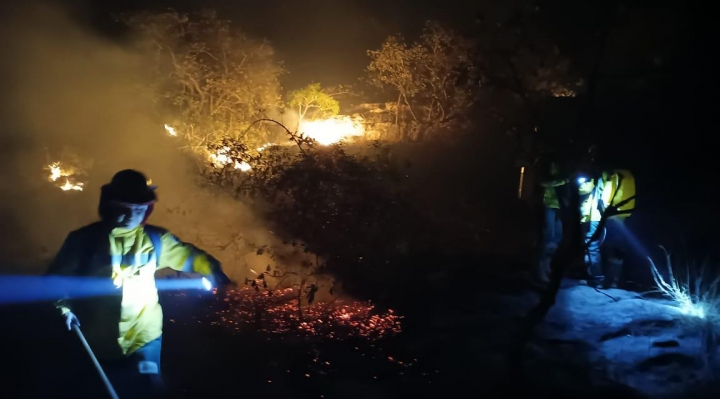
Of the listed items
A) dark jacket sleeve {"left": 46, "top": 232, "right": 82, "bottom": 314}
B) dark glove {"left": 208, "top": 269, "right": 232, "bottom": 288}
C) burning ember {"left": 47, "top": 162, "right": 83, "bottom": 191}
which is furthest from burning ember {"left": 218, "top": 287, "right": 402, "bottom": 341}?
burning ember {"left": 47, "top": 162, "right": 83, "bottom": 191}

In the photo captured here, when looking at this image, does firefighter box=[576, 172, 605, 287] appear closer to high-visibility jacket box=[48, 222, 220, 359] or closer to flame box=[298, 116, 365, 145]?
high-visibility jacket box=[48, 222, 220, 359]

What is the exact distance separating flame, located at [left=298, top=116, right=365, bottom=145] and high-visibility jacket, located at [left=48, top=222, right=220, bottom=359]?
13293 millimetres

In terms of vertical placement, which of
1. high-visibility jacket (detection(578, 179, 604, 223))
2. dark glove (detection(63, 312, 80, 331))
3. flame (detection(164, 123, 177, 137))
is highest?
flame (detection(164, 123, 177, 137))

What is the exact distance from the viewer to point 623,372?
473 centimetres

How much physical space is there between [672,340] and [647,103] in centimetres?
694

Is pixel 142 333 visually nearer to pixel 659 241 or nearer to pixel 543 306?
pixel 543 306

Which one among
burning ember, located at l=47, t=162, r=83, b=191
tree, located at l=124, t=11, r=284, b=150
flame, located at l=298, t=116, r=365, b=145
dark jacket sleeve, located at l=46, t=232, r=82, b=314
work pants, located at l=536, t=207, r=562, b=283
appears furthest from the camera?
burning ember, located at l=47, t=162, r=83, b=191

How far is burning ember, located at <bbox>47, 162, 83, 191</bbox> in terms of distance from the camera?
18312 mm

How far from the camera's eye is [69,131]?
72.1 feet

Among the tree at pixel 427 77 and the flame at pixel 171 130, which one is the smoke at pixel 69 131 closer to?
the flame at pixel 171 130

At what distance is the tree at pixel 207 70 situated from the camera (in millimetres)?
15602

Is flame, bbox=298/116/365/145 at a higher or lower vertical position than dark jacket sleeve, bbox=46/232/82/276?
higher

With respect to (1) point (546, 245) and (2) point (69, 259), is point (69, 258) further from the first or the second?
(1) point (546, 245)

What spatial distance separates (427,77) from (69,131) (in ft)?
48.4
